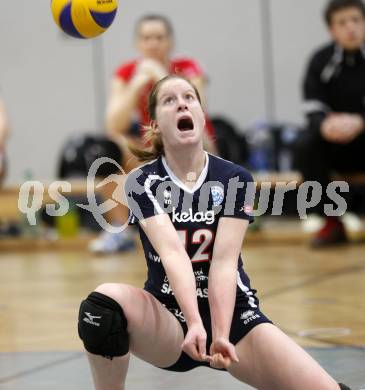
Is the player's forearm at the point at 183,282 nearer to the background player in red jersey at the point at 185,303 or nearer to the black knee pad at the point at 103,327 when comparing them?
the background player in red jersey at the point at 185,303

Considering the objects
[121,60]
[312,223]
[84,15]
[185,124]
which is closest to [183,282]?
[185,124]

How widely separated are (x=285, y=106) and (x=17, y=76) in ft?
8.36

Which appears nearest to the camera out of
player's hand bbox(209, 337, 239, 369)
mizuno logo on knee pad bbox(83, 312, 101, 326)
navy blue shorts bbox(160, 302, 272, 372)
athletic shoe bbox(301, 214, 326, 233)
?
player's hand bbox(209, 337, 239, 369)

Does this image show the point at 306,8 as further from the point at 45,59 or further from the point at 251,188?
the point at 251,188

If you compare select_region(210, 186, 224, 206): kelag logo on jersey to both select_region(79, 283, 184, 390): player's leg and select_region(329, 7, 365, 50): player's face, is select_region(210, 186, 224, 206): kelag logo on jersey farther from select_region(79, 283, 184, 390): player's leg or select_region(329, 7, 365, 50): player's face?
select_region(329, 7, 365, 50): player's face

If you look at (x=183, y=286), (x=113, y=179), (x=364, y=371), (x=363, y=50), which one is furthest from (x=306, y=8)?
(x=183, y=286)

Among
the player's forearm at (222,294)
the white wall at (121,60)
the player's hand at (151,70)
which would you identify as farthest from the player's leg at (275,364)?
the white wall at (121,60)

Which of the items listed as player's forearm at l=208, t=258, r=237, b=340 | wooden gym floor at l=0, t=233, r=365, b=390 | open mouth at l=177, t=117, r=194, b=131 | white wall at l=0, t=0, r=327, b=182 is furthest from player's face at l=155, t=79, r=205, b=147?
white wall at l=0, t=0, r=327, b=182

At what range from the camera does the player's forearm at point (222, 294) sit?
8.70 ft

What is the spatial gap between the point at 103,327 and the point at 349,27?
13.9 feet

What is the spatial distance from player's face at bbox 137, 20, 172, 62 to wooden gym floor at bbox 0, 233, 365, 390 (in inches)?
51.7

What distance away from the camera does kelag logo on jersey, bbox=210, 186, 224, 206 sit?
2.88 meters

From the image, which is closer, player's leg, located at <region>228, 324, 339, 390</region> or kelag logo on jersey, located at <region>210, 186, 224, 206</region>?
player's leg, located at <region>228, 324, 339, 390</region>

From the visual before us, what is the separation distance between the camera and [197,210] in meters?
2.88
